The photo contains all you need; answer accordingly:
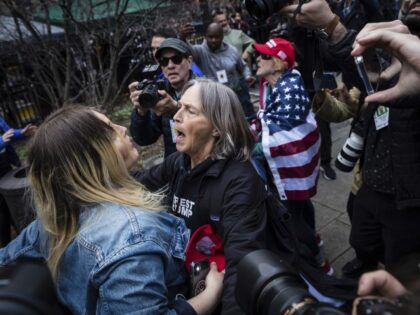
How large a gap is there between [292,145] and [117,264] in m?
1.77

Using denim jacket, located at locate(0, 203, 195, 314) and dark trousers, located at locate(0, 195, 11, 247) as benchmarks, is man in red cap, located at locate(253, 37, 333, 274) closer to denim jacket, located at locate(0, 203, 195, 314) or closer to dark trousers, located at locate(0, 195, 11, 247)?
denim jacket, located at locate(0, 203, 195, 314)

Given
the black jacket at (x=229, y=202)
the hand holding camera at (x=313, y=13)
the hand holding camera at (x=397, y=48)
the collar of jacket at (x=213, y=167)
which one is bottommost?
the black jacket at (x=229, y=202)

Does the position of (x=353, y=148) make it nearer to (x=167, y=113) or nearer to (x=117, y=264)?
(x=167, y=113)

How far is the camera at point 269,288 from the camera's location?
30.8 inches

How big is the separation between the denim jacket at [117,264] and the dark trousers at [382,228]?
1342 millimetres

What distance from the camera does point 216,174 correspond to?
71.8 inches

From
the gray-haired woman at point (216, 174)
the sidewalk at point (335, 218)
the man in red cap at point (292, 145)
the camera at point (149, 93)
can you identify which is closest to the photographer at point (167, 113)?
the camera at point (149, 93)

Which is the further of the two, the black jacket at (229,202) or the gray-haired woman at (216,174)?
the gray-haired woman at (216,174)

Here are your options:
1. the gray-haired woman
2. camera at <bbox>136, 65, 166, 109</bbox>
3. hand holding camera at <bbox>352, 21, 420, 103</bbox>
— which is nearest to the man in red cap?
the gray-haired woman

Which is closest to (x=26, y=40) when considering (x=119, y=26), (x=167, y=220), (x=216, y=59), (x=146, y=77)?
(x=119, y=26)

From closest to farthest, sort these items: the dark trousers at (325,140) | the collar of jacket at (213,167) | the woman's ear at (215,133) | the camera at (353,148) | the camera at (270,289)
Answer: the camera at (270,289) → the collar of jacket at (213,167) → the woman's ear at (215,133) → the camera at (353,148) → the dark trousers at (325,140)

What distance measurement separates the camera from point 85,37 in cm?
465

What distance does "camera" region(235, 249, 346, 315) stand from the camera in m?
0.78

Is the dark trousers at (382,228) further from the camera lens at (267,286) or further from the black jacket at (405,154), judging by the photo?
the camera lens at (267,286)
